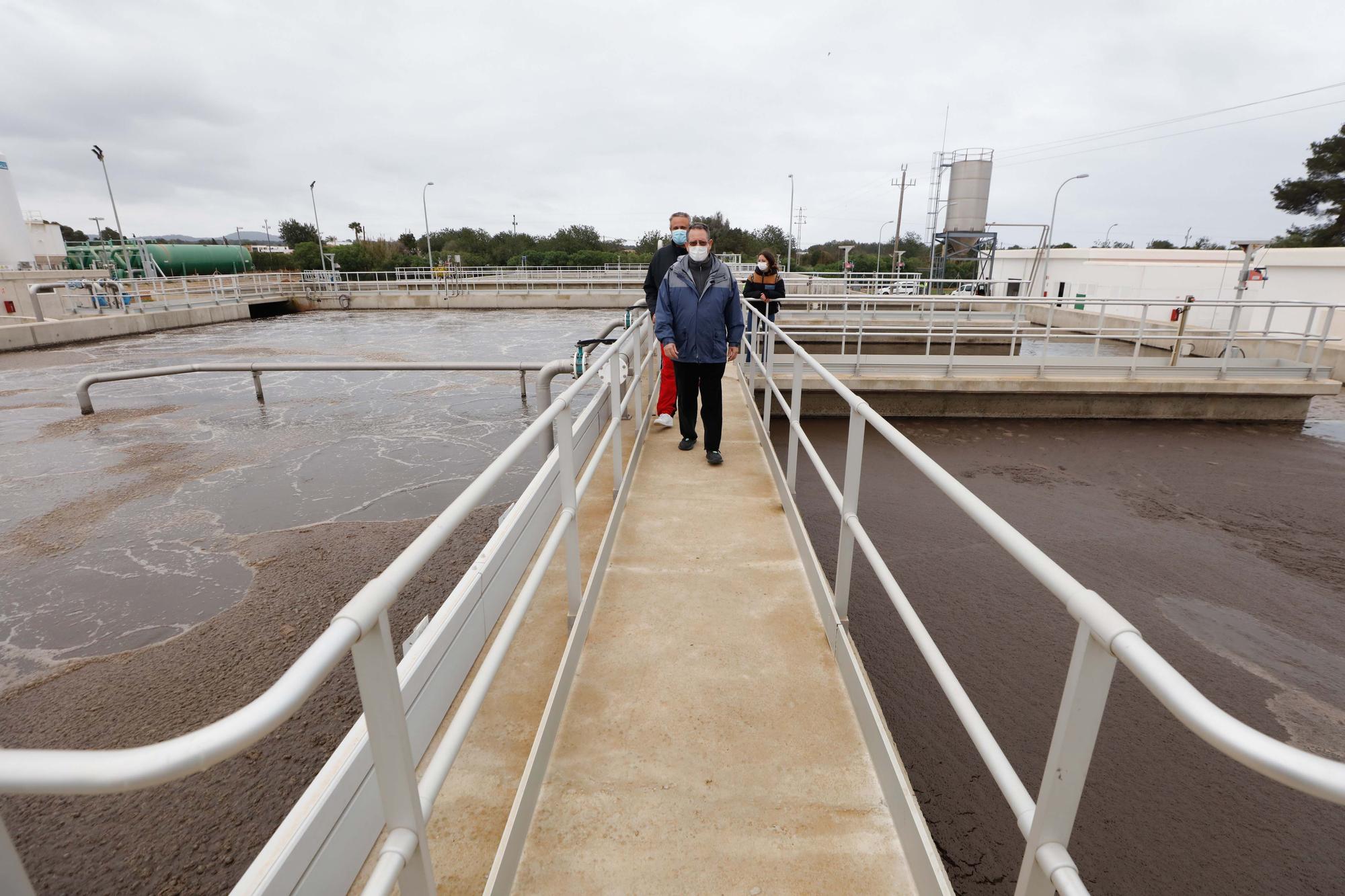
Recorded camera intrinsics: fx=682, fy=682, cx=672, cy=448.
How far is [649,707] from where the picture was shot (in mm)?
2535

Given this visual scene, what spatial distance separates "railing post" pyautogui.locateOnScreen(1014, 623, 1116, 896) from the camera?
1107 mm

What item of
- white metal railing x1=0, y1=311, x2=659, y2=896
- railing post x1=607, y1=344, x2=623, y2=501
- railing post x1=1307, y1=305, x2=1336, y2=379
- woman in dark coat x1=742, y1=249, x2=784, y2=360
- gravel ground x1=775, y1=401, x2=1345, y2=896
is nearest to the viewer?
white metal railing x1=0, y1=311, x2=659, y2=896

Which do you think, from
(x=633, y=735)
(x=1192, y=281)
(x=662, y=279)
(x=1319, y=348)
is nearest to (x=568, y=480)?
(x=633, y=735)

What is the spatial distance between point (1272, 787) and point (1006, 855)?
152cm

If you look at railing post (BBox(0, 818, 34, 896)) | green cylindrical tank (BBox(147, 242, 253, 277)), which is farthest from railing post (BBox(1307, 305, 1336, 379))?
green cylindrical tank (BBox(147, 242, 253, 277))

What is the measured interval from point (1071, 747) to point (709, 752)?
4.61 ft

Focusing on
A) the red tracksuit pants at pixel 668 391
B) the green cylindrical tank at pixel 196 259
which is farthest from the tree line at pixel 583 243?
the red tracksuit pants at pixel 668 391

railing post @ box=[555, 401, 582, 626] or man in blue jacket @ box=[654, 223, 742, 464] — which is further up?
man in blue jacket @ box=[654, 223, 742, 464]

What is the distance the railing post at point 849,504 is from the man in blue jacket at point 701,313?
7.35 feet

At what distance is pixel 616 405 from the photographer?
3.99 metres

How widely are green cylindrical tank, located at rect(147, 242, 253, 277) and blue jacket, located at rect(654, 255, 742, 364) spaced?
45.2 m

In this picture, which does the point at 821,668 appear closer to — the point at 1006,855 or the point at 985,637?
the point at 1006,855

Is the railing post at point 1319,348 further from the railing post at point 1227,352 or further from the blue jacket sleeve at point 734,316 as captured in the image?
the blue jacket sleeve at point 734,316

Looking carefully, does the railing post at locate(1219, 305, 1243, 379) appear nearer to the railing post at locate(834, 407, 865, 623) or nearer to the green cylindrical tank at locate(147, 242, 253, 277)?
the railing post at locate(834, 407, 865, 623)
